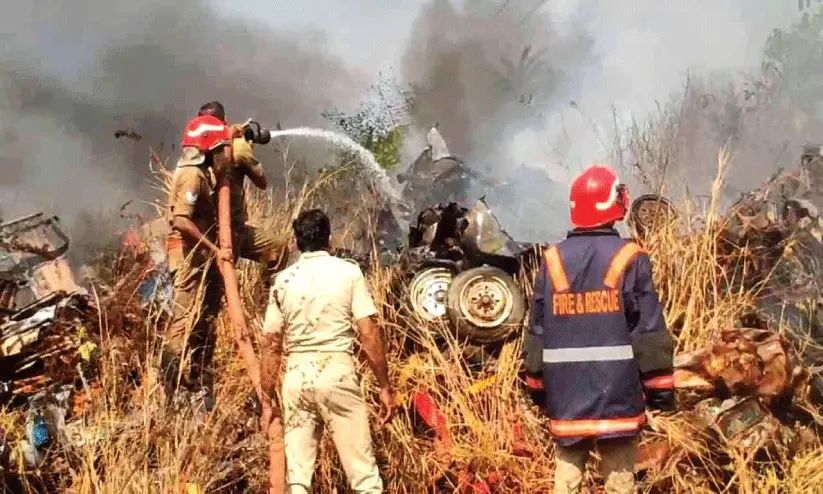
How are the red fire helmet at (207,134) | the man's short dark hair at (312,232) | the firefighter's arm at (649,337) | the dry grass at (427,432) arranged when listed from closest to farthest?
the firefighter's arm at (649,337)
the man's short dark hair at (312,232)
the dry grass at (427,432)
the red fire helmet at (207,134)

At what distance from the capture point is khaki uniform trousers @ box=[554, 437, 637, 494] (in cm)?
342

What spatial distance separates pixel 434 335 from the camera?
520 centimetres

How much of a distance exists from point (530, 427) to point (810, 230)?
2611 mm

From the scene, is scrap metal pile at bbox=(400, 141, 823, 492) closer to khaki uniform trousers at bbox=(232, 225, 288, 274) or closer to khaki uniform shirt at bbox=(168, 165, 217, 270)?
khaki uniform trousers at bbox=(232, 225, 288, 274)

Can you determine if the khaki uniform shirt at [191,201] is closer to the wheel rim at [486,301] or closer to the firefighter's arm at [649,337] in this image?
the wheel rim at [486,301]

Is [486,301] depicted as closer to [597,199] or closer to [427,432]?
[427,432]

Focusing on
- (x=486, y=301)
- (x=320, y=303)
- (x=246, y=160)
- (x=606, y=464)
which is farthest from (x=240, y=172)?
(x=606, y=464)

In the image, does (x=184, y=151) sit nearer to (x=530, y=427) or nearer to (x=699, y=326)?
(x=530, y=427)

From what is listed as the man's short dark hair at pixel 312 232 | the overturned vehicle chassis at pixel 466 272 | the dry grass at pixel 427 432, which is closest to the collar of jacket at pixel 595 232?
the man's short dark hair at pixel 312 232

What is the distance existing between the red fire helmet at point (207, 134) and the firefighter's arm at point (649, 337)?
2.55 metres

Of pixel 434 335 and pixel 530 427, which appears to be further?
pixel 434 335

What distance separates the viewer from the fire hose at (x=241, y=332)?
4184 mm

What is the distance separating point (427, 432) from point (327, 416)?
896 millimetres

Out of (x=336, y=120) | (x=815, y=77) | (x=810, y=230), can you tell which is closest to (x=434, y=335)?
(x=810, y=230)
